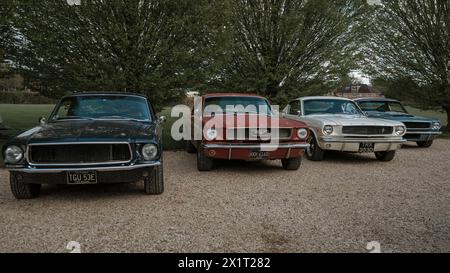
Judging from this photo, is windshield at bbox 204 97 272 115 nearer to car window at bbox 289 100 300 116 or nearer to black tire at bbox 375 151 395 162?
car window at bbox 289 100 300 116

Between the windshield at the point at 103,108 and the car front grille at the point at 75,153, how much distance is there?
3.62 ft

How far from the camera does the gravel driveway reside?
321 centimetres

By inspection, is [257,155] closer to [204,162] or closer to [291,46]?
[204,162]

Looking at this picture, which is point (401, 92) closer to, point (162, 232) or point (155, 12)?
point (155, 12)

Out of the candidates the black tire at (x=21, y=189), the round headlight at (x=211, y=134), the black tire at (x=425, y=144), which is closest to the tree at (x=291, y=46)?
the black tire at (x=425, y=144)

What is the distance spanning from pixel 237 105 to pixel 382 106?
5887 millimetres

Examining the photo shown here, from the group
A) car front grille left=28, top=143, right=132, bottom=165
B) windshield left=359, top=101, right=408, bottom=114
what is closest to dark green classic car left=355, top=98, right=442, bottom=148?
windshield left=359, top=101, right=408, bottom=114

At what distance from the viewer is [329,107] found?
855 cm

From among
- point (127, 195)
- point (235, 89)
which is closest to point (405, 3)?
point (235, 89)

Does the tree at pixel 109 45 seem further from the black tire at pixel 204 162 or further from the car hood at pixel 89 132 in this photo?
the car hood at pixel 89 132

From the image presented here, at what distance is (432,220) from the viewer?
153 inches

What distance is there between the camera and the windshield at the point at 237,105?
712 centimetres

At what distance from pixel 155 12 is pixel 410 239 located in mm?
7772

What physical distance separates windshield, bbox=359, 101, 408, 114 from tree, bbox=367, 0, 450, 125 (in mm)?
4046
